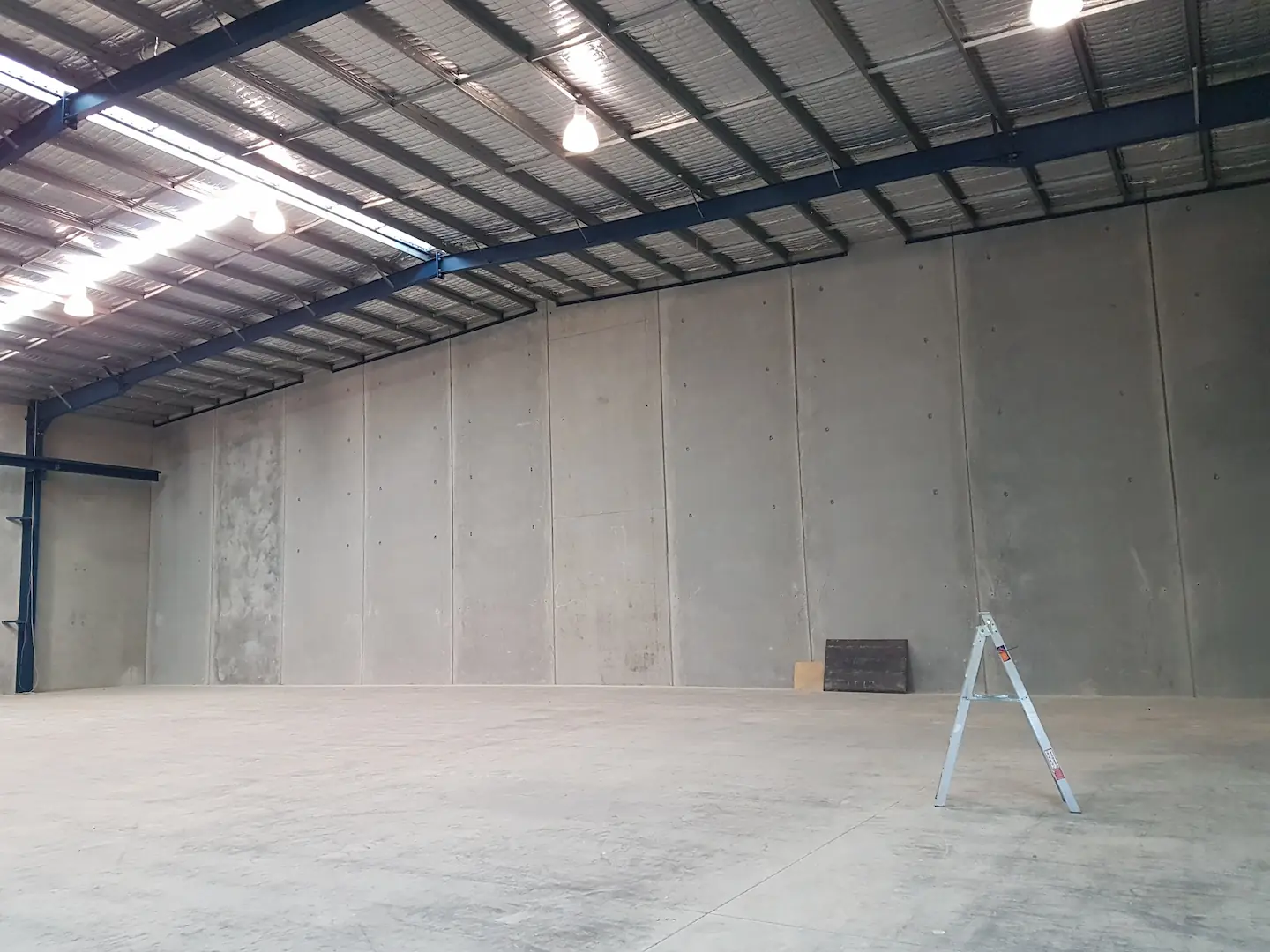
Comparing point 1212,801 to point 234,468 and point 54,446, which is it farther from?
point 54,446

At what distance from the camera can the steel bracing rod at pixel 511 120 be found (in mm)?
8453

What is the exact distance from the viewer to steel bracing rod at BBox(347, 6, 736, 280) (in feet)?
27.7

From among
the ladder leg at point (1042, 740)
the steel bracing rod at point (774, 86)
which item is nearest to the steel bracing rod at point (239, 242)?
the steel bracing rod at point (774, 86)

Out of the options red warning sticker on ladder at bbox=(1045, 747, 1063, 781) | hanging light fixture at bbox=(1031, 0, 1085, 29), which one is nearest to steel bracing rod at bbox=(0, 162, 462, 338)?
hanging light fixture at bbox=(1031, 0, 1085, 29)

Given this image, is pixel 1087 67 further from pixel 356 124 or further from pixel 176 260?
pixel 176 260

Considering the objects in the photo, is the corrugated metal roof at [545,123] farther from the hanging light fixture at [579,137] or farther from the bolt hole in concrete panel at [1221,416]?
the hanging light fixture at [579,137]

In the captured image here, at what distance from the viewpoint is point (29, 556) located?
19547 millimetres

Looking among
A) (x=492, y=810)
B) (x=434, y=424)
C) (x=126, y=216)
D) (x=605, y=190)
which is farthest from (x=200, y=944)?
(x=434, y=424)

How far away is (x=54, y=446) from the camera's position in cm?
2039

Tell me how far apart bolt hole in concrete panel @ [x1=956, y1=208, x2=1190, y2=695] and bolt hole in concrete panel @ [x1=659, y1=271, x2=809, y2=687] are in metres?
2.74

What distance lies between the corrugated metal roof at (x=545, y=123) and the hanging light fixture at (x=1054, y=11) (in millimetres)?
1697

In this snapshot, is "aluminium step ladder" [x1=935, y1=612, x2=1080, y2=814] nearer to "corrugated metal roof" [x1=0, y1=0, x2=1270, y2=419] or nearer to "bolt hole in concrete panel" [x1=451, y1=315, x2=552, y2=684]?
"corrugated metal roof" [x1=0, y1=0, x2=1270, y2=419]

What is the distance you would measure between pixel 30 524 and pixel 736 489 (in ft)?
51.1

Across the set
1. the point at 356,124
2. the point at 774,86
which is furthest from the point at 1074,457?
the point at 356,124
